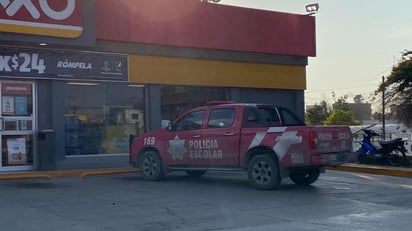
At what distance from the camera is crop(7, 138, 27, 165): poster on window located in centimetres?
1627

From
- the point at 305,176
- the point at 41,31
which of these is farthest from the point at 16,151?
the point at 305,176

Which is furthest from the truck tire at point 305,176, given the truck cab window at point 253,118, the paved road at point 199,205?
the truck cab window at point 253,118

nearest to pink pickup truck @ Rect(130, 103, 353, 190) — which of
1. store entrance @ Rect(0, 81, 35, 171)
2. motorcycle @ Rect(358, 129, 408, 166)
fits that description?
store entrance @ Rect(0, 81, 35, 171)

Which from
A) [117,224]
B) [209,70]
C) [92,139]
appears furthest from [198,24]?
[117,224]

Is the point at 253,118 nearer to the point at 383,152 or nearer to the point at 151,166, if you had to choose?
the point at 151,166

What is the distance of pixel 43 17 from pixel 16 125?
308 cm

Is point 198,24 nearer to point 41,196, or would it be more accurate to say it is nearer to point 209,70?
point 209,70

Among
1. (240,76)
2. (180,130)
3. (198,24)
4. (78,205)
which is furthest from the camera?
(240,76)

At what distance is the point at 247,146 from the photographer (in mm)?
13031

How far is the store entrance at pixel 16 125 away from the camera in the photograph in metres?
16.2

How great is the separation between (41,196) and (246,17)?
11.2 metres

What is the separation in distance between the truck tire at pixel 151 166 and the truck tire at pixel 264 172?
2.69 meters

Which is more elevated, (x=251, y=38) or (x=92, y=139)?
(x=251, y=38)

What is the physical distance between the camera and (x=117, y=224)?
350 inches
